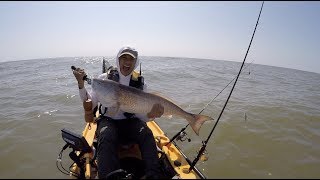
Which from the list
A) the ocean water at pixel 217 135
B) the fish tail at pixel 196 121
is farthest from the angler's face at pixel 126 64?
the fish tail at pixel 196 121

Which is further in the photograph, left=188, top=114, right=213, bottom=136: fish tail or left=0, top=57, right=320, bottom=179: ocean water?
left=0, top=57, right=320, bottom=179: ocean water

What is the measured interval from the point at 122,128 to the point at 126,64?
1421 millimetres

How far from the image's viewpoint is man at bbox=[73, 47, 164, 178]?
15.1 feet

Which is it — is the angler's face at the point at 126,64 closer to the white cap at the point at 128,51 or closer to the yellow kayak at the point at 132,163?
the white cap at the point at 128,51

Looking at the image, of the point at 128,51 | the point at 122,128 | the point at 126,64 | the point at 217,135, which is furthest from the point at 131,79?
the point at 217,135

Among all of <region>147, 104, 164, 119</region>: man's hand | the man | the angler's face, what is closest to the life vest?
the man

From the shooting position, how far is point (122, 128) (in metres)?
5.48

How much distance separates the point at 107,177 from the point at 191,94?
13.4m

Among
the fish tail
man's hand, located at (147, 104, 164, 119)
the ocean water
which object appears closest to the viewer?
man's hand, located at (147, 104, 164, 119)

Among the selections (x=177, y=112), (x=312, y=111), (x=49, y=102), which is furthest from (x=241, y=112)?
(x=49, y=102)

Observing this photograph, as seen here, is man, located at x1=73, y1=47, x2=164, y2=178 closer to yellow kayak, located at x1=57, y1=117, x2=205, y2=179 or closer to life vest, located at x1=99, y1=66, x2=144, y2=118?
life vest, located at x1=99, y1=66, x2=144, y2=118

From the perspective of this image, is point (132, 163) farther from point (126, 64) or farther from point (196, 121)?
point (126, 64)

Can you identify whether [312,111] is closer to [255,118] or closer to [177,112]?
[255,118]

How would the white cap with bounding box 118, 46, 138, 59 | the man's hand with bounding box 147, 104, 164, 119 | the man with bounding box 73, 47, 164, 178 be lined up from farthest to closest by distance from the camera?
the white cap with bounding box 118, 46, 138, 59, the man's hand with bounding box 147, 104, 164, 119, the man with bounding box 73, 47, 164, 178
